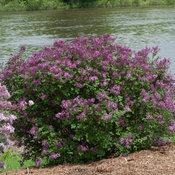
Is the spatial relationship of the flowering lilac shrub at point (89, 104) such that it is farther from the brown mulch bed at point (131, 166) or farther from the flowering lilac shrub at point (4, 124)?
the flowering lilac shrub at point (4, 124)

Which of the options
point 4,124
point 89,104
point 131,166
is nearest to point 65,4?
point 89,104

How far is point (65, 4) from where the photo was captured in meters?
75.3

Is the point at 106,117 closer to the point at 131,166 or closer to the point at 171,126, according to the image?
the point at 131,166

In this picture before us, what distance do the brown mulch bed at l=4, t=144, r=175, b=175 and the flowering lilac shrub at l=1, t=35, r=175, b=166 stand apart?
0.81 feet

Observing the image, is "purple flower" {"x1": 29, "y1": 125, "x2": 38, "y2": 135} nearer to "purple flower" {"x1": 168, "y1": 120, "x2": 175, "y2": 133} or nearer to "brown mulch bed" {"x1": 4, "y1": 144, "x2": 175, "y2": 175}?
"brown mulch bed" {"x1": 4, "y1": 144, "x2": 175, "y2": 175}

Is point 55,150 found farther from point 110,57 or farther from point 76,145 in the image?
point 110,57

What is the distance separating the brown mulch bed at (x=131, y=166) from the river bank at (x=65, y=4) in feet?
207

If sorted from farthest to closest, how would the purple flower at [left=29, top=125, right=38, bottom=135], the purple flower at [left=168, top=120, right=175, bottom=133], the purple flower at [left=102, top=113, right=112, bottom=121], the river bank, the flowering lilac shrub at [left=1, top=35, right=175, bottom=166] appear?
the river bank, the purple flower at [left=168, top=120, right=175, bottom=133], the purple flower at [left=29, top=125, right=38, bottom=135], the flowering lilac shrub at [left=1, top=35, right=175, bottom=166], the purple flower at [left=102, top=113, right=112, bottom=121]

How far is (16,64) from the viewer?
8.32 metres

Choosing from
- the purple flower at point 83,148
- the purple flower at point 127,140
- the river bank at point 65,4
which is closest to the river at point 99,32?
the purple flower at point 127,140

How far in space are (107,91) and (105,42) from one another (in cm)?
99

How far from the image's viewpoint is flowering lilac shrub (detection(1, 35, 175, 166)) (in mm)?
7449

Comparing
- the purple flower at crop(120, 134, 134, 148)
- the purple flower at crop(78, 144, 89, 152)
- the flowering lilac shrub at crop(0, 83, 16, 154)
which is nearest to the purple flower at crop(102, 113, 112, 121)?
the purple flower at crop(120, 134, 134, 148)

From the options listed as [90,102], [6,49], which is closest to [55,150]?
[90,102]
